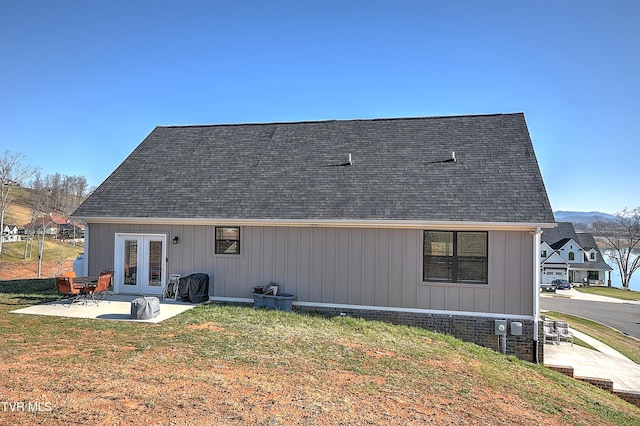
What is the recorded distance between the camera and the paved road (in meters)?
20.6

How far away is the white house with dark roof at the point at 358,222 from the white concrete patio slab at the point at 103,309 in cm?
107

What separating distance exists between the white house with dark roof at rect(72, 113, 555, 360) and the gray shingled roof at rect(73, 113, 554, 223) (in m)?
0.05

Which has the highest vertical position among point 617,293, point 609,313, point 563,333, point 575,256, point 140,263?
point 140,263

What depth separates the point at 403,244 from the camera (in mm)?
10055

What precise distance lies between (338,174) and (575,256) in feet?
175

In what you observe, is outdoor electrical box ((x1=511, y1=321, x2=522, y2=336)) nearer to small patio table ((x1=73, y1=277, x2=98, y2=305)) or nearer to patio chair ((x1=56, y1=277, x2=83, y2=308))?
small patio table ((x1=73, y1=277, x2=98, y2=305))

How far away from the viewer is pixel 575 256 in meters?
51.4

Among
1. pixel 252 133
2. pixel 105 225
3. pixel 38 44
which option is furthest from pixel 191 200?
pixel 38 44

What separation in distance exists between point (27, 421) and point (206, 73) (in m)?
14.3

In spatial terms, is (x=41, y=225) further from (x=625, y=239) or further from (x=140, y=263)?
(x=625, y=239)

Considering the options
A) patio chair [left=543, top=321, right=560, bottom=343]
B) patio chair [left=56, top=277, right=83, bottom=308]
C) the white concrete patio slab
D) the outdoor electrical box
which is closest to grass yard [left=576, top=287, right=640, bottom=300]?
patio chair [left=543, top=321, right=560, bottom=343]

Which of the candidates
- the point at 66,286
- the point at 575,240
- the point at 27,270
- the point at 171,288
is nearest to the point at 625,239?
the point at 575,240

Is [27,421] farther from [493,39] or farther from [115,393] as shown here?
[493,39]

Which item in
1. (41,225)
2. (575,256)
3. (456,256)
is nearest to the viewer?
(456,256)
